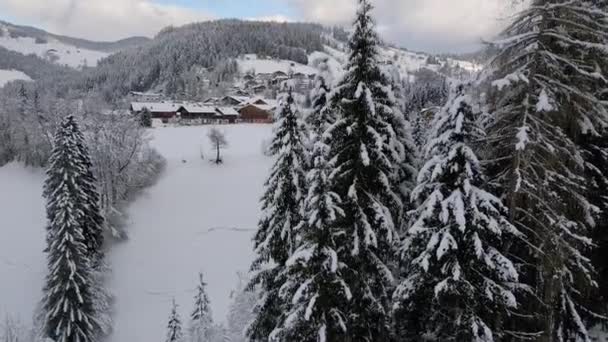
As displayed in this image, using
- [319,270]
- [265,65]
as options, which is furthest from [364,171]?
[265,65]

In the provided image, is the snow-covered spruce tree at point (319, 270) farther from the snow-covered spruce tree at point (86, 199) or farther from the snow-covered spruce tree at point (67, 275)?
the snow-covered spruce tree at point (86, 199)

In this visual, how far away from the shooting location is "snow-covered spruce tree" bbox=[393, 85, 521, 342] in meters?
9.48

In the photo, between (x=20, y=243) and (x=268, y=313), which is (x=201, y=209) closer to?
(x=20, y=243)

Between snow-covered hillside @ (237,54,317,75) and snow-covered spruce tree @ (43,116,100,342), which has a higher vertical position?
snow-covered hillside @ (237,54,317,75)

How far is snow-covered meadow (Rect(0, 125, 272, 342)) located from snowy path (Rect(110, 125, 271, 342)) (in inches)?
3.1

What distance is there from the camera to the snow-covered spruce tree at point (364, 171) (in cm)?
1111

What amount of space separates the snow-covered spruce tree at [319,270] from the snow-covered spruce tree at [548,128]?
164 inches

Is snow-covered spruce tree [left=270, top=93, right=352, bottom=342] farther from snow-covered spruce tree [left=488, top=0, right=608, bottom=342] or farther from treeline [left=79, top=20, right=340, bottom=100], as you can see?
treeline [left=79, top=20, right=340, bottom=100]

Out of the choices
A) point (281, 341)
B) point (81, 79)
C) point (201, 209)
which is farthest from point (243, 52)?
point (281, 341)

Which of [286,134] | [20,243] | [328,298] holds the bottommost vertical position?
[20,243]

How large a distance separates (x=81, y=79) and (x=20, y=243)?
151651mm

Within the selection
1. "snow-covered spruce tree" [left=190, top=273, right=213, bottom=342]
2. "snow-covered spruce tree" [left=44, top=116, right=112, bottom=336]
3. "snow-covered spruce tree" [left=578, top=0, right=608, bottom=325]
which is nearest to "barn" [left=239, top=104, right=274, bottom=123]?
"snow-covered spruce tree" [left=44, top=116, right=112, bottom=336]

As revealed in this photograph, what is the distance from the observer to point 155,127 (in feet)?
247

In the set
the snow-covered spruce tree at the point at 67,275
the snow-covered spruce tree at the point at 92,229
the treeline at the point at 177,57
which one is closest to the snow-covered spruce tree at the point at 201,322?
the snow-covered spruce tree at the point at 67,275
